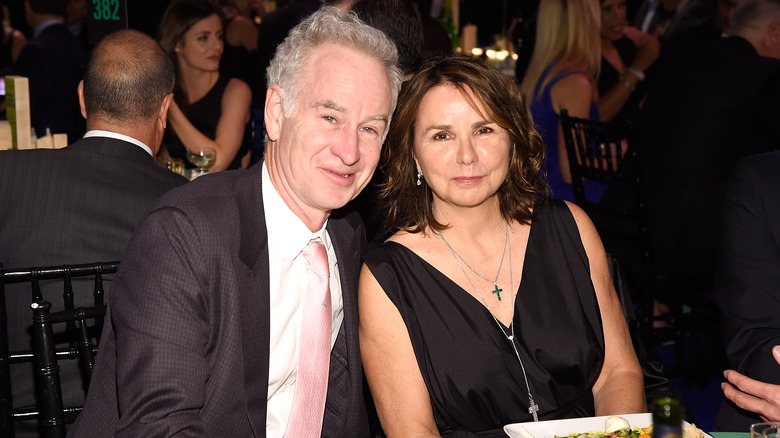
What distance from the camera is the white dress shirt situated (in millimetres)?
1826

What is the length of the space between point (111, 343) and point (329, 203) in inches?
22.0

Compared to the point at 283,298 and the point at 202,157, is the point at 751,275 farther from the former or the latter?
the point at 202,157

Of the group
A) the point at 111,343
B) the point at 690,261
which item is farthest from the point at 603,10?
the point at 111,343

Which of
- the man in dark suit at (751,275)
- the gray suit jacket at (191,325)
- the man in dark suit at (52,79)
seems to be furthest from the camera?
the man in dark suit at (52,79)

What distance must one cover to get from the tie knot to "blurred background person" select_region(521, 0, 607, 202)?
3.02 metres

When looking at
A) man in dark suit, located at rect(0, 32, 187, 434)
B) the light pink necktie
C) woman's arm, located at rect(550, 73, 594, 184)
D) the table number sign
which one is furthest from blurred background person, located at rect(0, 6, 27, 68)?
the light pink necktie

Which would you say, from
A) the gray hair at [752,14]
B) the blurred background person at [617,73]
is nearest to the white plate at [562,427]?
the gray hair at [752,14]

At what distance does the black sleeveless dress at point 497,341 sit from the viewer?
2113mm

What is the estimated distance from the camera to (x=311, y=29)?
190 centimetres

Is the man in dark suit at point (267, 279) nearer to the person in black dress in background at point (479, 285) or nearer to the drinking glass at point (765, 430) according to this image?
the person in black dress in background at point (479, 285)

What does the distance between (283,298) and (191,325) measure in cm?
27

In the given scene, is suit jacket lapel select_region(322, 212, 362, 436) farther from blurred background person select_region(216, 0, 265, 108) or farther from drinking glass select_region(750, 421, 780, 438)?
blurred background person select_region(216, 0, 265, 108)

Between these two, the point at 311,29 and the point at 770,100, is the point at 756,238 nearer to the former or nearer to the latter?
the point at 311,29

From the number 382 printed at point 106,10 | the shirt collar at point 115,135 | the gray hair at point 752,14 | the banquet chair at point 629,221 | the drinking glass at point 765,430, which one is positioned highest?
the gray hair at point 752,14
